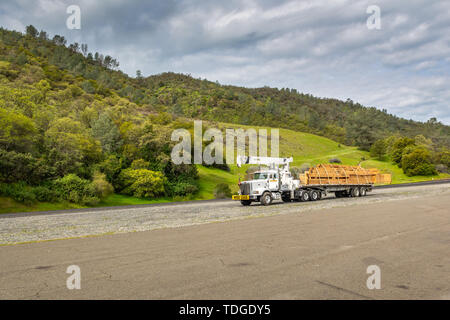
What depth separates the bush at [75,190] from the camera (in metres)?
34.8


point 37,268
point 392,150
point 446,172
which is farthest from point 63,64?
point 37,268

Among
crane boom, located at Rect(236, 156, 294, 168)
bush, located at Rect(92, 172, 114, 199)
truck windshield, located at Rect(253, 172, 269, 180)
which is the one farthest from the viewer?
bush, located at Rect(92, 172, 114, 199)

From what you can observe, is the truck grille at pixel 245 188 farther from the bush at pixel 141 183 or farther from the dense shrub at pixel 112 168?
the dense shrub at pixel 112 168

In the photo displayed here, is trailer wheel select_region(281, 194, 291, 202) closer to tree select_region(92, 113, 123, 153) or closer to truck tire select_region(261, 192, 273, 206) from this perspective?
truck tire select_region(261, 192, 273, 206)

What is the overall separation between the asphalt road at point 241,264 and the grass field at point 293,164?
1549 cm

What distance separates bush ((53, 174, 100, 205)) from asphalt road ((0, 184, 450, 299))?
2291cm

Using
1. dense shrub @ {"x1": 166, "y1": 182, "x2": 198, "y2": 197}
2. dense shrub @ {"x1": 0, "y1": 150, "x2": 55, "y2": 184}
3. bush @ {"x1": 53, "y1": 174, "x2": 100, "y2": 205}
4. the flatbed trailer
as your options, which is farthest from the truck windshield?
dense shrub @ {"x1": 0, "y1": 150, "x2": 55, "y2": 184}

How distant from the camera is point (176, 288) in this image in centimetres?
677

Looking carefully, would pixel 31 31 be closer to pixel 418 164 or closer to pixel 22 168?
pixel 22 168

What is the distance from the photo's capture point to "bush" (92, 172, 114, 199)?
123 ft

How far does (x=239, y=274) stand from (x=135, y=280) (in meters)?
2.26

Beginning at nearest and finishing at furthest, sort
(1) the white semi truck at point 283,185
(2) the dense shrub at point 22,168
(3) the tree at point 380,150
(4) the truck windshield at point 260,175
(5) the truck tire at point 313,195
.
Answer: (1) the white semi truck at point 283,185
(4) the truck windshield at point 260,175
(5) the truck tire at point 313,195
(2) the dense shrub at point 22,168
(3) the tree at point 380,150

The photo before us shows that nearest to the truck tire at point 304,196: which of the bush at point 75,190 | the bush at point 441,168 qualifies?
the bush at point 75,190
